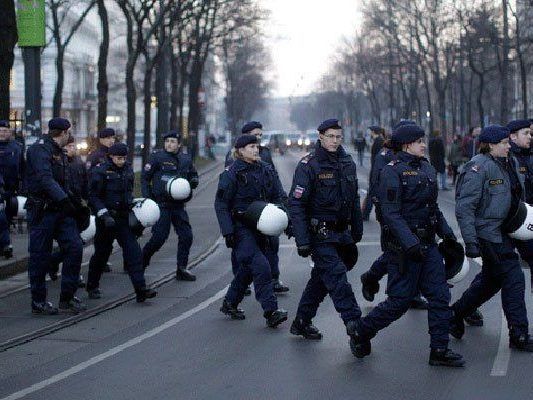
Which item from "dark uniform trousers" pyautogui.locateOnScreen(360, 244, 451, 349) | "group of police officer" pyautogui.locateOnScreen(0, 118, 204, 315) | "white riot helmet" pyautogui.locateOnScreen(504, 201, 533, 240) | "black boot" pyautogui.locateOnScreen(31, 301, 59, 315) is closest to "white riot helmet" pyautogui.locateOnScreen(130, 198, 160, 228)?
"group of police officer" pyautogui.locateOnScreen(0, 118, 204, 315)

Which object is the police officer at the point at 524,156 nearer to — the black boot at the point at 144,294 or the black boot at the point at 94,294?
the black boot at the point at 144,294

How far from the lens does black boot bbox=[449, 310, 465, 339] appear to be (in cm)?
1037

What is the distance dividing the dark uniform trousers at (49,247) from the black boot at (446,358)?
458cm

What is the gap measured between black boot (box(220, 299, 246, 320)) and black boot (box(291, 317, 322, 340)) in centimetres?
143

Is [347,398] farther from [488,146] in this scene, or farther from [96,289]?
[96,289]

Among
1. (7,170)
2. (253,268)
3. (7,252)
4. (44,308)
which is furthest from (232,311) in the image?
(7,170)

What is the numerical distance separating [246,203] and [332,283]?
1832 millimetres

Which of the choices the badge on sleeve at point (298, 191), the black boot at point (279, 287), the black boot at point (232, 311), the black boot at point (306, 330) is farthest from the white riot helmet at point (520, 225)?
the black boot at point (279, 287)

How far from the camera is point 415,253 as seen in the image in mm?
9086

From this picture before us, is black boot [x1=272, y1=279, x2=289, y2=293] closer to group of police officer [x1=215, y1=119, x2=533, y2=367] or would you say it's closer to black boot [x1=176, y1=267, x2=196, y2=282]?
black boot [x1=176, y1=267, x2=196, y2=282]

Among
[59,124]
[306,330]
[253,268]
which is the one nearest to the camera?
[306,330]

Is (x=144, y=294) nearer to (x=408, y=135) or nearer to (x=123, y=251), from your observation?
(x=123, y=251)

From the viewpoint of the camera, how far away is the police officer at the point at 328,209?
32.8 ft

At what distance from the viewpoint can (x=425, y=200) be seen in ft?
30.5
